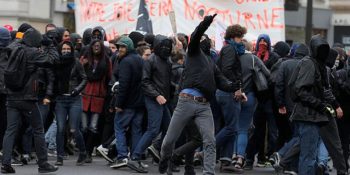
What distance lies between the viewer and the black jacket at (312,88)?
1080 cm

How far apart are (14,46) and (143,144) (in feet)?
7.13

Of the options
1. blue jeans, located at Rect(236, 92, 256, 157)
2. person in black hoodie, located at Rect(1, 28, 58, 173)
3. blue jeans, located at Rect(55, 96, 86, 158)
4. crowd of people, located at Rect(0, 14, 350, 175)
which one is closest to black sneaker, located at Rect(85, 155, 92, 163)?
crowd of people, located at Rect(0, 14, 350, 175)

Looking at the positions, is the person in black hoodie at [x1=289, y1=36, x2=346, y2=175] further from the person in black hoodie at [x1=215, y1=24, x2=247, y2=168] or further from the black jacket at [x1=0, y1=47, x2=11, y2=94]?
the black jacket at [x1=0, y1=47, x2=11, y2=94]

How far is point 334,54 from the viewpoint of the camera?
1224cm

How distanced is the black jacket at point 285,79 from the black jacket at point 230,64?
0.56 meters

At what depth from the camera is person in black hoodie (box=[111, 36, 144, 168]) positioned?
1291cm

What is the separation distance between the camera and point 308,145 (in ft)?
35.7

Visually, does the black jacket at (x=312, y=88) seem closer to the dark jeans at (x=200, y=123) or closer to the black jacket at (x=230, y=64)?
the dark jeans at (x=200, y=123)

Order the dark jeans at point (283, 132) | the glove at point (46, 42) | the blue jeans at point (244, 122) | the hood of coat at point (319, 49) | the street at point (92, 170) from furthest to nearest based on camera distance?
the dark jeans at point (283, 132) < the blue jeans at point (244, 122) < the glove at point (46, 42) < the street at point (92, 170) < the hood of coat at point (319, 49)

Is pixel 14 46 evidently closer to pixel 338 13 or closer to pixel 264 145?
pixel 264 145

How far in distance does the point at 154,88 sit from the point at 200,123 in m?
1.89

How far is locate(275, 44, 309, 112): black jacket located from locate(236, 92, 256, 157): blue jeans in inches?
17.5

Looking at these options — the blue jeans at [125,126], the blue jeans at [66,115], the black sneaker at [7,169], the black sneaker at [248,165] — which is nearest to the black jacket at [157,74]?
the blue jeans at [125,126]

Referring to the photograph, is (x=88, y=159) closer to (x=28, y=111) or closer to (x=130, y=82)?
(x=130, y=82)
